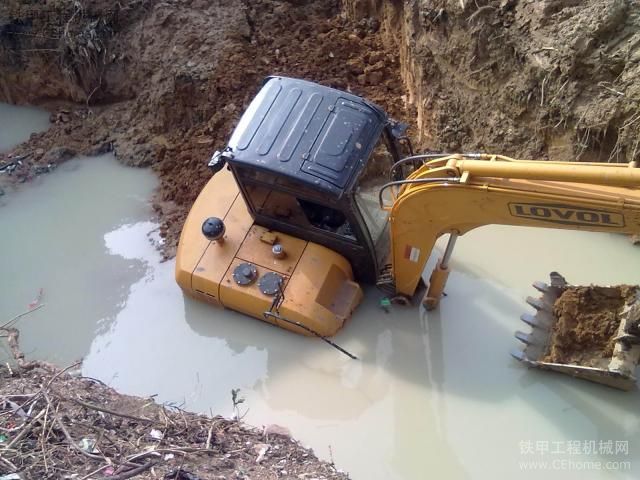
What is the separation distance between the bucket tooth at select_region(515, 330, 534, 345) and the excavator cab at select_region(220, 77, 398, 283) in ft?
3.83

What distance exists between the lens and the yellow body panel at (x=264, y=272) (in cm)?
470

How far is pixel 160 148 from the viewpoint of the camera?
21.3 ft

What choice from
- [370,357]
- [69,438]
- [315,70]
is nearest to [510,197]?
[370,357]

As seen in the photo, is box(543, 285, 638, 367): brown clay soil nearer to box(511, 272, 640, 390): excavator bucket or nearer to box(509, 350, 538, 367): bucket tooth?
box(511, 272, 640, 390): excavator bucket

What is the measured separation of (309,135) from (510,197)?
1.48m

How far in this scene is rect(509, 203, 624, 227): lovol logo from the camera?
3.45 m

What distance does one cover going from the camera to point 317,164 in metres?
4.22

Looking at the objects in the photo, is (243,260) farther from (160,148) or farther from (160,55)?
(160,55)

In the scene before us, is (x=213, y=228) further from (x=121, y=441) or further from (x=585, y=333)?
(x=585, y=333)

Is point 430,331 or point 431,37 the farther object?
point 431,37

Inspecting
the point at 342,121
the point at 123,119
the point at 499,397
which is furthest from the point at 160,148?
the point at 499,397

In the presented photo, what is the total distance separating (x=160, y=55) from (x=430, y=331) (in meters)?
4.19

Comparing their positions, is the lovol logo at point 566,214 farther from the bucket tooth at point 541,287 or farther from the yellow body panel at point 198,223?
the yellow body panel at point 198,223

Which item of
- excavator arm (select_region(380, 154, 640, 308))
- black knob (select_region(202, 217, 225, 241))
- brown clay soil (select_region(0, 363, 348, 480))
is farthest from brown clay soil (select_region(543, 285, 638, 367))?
black knob (select_region(202, 217, 225, 241))
